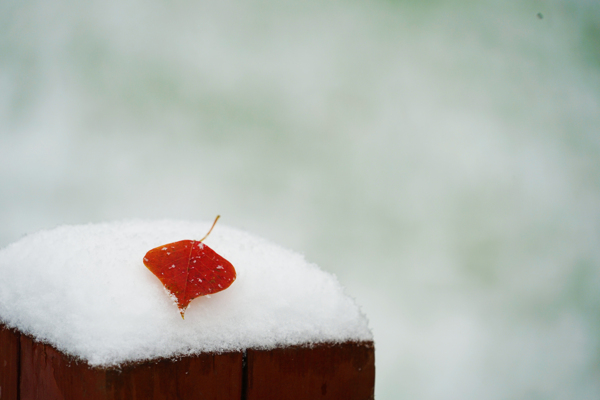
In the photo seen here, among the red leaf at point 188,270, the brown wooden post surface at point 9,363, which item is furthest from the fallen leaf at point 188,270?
the brown wooden post surface at point 9,363

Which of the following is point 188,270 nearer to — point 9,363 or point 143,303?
point 143,303

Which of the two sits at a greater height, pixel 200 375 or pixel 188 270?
pixel 188 270

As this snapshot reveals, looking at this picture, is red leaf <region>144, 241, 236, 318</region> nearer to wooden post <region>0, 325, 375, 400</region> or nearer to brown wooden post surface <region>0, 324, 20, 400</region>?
wooden post <region>0, 325, 375, 400</region>

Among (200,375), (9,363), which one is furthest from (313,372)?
(9,363)

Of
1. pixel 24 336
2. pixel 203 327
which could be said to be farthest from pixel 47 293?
pixel 203 327

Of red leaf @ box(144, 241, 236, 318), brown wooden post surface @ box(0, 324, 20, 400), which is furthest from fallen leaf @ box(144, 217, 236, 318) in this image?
brown wooden post surface @ box(0, 324, 20, 400)

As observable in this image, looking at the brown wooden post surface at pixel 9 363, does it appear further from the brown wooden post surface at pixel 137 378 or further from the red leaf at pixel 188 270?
the red leaf at pixel 188 270

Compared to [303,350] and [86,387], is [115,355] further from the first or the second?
[303,350]
